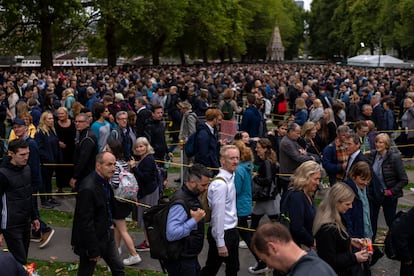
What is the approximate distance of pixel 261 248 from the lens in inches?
129

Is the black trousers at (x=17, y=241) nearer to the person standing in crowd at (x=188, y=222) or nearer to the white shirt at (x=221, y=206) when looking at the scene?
the person standing in crowd at (x=188, y=222)

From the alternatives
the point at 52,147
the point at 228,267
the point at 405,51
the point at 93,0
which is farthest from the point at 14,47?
the point at 405,51

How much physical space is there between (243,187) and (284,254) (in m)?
3.41

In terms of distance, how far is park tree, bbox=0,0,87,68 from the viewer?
34.4 meters

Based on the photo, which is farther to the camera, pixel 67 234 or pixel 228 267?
pixel 67 234

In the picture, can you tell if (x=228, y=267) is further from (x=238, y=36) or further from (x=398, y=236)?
(x=238, y=36)

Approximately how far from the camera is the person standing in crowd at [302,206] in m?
5.17

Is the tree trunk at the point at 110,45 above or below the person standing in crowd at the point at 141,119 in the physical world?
above

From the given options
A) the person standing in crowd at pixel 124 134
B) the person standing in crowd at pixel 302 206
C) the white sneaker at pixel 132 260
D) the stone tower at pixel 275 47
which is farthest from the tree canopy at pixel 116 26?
the person standing in crowd at pixel 302 206

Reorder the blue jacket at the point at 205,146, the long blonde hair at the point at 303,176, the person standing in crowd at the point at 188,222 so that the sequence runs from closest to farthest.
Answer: the person standing in crowd at the point at 188,222 → the long blonde hair at the point at 303,176 → the blue jacket at the point at 205,146

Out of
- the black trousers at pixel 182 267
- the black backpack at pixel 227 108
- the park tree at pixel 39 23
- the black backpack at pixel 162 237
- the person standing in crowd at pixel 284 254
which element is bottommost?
the black trousers at pixel 182 267

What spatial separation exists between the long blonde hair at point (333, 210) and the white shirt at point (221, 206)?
3.80 feet

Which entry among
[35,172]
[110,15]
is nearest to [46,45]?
[110,15]

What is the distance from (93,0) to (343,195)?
35.2 meters
